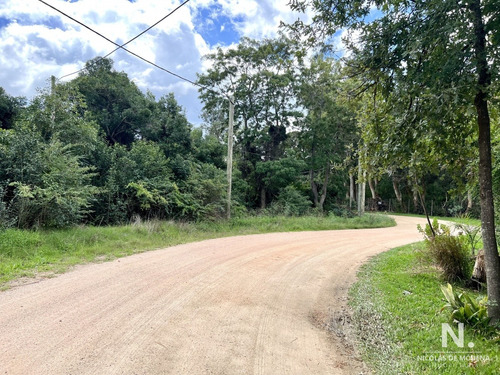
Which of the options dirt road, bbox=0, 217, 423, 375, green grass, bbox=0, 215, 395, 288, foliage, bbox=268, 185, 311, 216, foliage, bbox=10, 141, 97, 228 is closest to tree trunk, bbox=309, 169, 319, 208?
foliage, bbox=268, 185, 311, 216

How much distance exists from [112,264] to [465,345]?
6.15 metres

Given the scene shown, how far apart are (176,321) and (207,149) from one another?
1673cm

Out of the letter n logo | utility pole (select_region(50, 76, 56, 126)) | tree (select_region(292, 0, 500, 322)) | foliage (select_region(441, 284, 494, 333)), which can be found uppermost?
utility pole (select_region(50, 76, 56, 126))

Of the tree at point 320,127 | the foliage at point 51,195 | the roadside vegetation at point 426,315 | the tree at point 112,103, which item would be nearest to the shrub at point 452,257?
the roadside vegetation at point 426,315

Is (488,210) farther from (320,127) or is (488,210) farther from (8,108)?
(8,108)

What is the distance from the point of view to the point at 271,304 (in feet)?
14.4

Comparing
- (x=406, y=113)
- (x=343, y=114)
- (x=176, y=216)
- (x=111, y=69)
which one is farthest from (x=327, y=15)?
(x=111, y=69)

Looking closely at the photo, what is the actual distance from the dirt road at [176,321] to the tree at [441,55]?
2.46 m

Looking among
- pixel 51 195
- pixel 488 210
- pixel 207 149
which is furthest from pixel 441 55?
pixel 207 149

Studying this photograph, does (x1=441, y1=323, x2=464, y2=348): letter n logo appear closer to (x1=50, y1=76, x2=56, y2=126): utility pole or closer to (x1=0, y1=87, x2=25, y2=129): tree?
(x1=50, y1=76, x2=56, y2=126): utility pole

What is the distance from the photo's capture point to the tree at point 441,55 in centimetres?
304

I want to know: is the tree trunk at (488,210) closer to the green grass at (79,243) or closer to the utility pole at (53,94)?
the green grass at (79,243)

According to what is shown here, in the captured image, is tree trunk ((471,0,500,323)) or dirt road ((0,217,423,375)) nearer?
dirt road ((0,217,423,375))

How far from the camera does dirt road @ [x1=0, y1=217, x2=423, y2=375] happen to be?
2.74 meters
